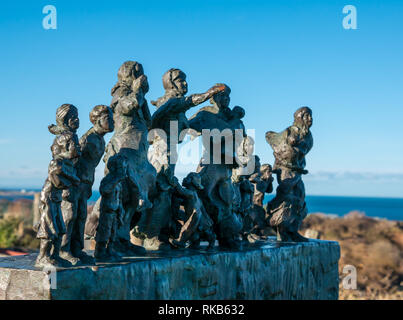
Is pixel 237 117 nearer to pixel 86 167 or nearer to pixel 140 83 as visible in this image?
pixel 140 83

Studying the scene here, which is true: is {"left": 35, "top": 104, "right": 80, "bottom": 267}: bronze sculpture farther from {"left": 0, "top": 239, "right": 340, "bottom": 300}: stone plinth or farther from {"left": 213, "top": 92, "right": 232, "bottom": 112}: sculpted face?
{"left": 213, "top": 92, "right": 232, "bottom": 112}: sculpted face

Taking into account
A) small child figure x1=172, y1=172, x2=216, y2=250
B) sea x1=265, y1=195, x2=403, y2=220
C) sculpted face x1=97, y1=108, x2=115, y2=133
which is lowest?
sea x1=265, y1=195, x2=403, y2=220

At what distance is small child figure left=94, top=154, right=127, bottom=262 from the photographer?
5.67m

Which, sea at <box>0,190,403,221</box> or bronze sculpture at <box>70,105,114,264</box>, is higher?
bronze sculpture at <box>70,105,114,264</box>

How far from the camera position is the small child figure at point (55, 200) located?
16.6ft

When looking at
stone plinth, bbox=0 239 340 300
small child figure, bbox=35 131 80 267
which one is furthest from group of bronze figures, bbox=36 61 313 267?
stone plinth, bbox=0 239 340 300

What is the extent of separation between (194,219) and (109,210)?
59.6 inches

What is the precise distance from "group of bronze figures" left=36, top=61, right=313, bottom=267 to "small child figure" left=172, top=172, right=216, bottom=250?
1cm

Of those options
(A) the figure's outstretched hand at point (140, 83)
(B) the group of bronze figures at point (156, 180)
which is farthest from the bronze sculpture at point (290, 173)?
(A) the figure's outstretched hand at point (140, 83)

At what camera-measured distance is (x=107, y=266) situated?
209 inches

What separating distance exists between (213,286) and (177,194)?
4.20 ft

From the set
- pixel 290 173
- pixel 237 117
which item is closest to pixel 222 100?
pixel 237 117
